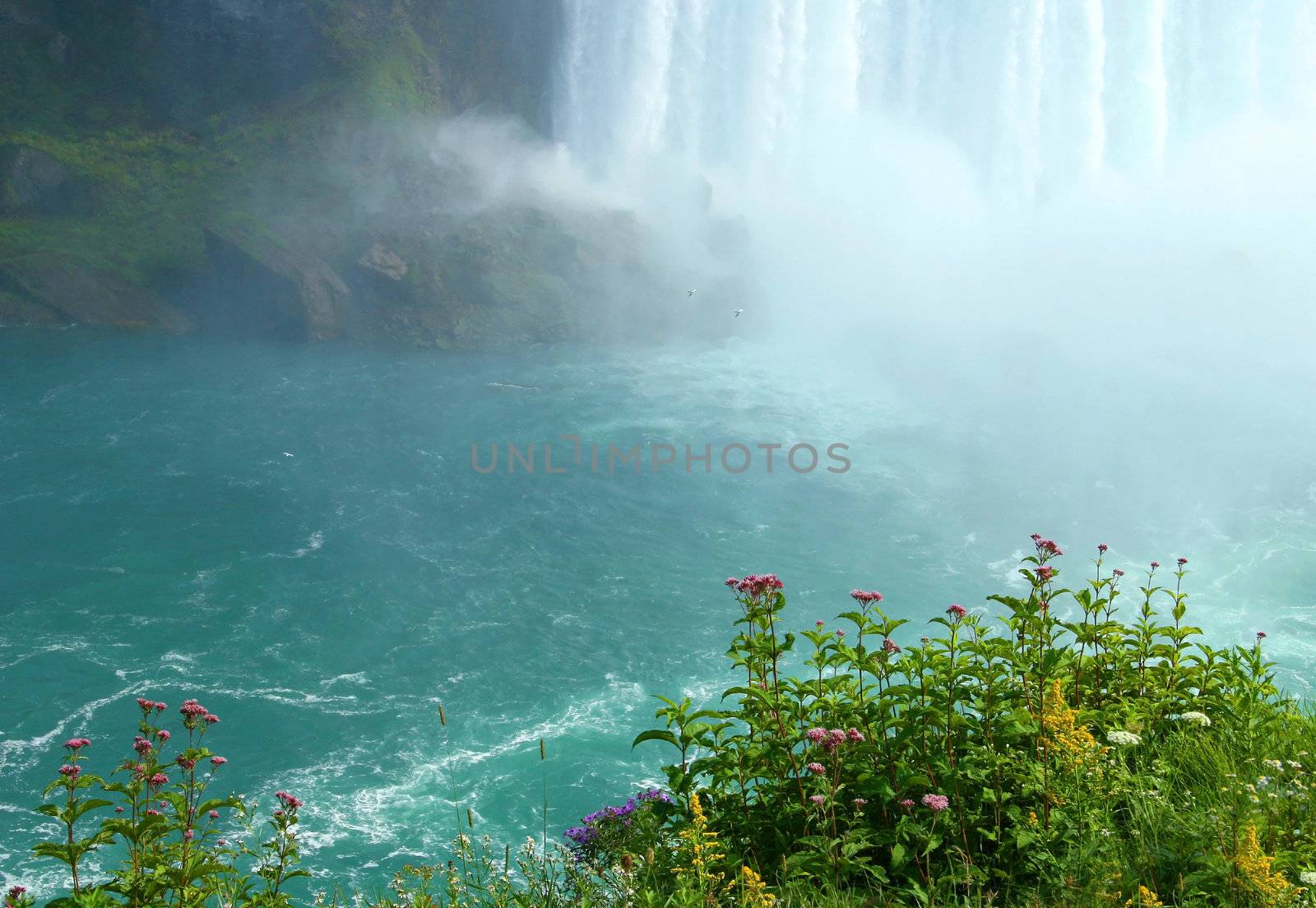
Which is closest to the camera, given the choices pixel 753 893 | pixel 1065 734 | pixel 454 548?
pixel 753 893

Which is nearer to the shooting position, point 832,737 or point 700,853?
point 700,853

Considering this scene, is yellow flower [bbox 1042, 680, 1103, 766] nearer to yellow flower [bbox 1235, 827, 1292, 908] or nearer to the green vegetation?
the green vegetation

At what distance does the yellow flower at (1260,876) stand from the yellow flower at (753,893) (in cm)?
388

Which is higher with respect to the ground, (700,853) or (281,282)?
(281,282)

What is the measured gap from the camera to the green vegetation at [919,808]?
29.3ft

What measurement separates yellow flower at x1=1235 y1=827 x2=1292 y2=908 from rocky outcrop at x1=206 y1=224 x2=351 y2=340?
10761cm

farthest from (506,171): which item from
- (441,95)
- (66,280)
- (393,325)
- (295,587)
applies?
(295,587)

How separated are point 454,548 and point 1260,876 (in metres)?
57.0

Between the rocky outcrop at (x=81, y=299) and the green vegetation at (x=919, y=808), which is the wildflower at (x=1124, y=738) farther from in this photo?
the rocky outcrop at (x=81, y=299)

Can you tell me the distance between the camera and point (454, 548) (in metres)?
62.2

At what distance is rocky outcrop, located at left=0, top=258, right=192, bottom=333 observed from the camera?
102375 mm

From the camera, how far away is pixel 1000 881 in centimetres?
1005

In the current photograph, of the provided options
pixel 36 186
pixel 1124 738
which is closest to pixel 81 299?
pixel 36 186

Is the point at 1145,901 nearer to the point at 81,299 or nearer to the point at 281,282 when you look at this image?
the point at 281,282
